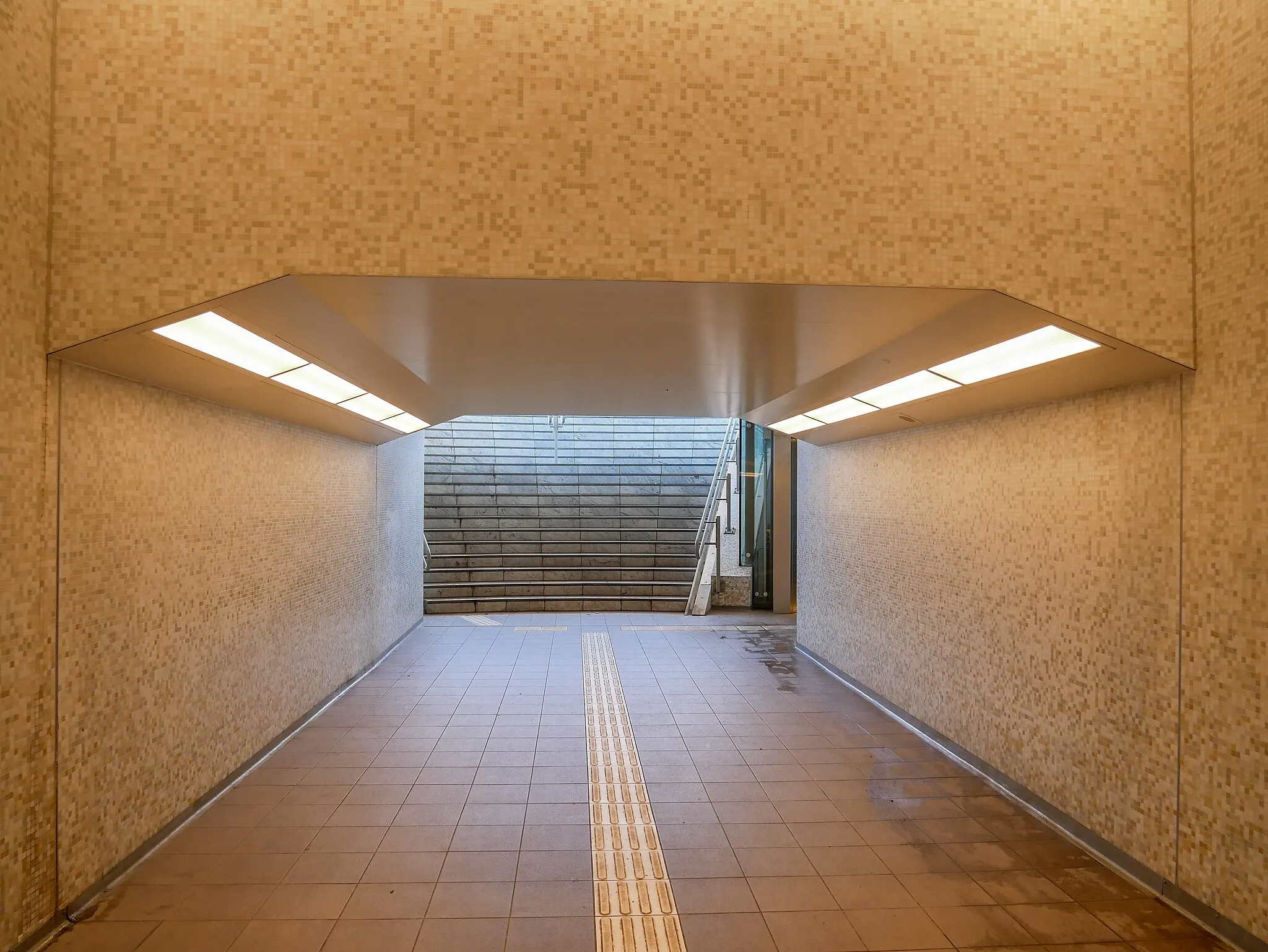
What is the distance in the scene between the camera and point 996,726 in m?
4.58

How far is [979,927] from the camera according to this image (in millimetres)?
3043

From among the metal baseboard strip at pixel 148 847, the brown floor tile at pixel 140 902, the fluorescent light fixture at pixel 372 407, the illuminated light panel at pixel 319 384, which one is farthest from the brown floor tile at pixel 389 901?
the fluorescent light fixture at pixel 372 407

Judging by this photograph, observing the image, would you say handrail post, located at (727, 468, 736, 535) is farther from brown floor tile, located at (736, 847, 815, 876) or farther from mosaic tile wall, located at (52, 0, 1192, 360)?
mosaic tile wall, located at (52, 0, 1192, 360)

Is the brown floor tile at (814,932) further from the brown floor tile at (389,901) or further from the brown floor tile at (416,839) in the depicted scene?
the brown floor tile at (416,839)

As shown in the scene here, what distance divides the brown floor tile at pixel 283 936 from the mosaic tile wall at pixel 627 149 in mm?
2448

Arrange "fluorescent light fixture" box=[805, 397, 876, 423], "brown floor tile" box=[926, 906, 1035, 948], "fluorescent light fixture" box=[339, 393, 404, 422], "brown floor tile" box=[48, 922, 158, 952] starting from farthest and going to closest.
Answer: "fluorescent light fixture" box=[805, 397, 876, 423] < "fluorescent light fixture" box=[339, 393, 404, 422] < "brown floor tile" box=[926, 906, 1035, 948] < "brown floor tile" box=[48, 922, 158, 952]

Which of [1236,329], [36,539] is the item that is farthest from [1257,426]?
[36,539]

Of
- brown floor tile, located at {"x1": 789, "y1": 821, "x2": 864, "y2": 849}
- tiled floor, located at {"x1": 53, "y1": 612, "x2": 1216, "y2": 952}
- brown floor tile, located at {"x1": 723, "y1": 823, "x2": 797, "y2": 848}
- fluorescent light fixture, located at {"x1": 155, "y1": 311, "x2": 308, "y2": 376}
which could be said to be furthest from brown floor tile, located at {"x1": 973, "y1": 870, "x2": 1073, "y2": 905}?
fluorescent light fixture, located at {"x1": 155, "y1": 311, "x2": 308, "y2": 376}

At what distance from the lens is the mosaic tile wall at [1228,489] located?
2.77 m

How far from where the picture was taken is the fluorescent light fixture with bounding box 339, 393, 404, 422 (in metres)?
5.26

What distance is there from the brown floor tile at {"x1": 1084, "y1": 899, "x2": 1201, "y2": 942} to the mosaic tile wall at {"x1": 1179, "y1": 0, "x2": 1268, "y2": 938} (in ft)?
0.53

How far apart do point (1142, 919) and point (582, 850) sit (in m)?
2.47

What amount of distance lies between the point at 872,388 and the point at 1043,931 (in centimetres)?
305

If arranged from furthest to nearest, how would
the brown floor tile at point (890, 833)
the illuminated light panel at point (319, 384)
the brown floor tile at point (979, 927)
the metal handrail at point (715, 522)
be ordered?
the metal handrail at point (715, 522), the illuminated light panel at point (319, 384), the brown floor tile at point (890, 833), the brown floor tile at point (979, 927)
